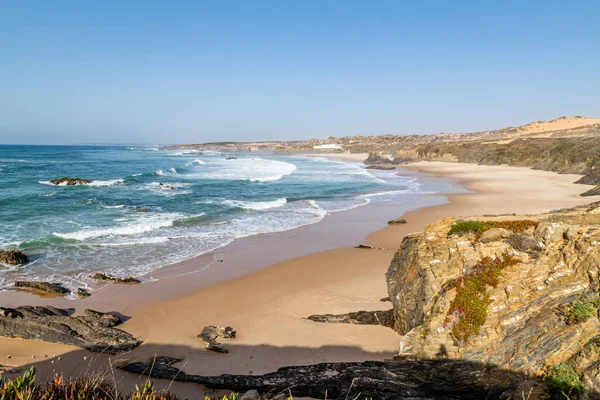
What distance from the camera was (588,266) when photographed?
5.34 meters

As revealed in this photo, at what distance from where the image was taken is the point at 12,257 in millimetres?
13078

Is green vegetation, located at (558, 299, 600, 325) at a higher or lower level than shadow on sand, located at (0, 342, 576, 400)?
higher

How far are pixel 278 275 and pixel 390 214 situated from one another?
12.0 meters

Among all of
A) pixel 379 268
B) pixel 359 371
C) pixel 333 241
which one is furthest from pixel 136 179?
pixel 359 371

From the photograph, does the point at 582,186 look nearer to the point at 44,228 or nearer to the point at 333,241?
the point at 333,241

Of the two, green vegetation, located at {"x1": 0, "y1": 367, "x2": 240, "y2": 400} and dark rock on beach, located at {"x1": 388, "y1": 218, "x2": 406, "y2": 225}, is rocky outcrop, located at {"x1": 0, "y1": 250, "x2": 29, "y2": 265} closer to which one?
green vegetation, located at {"x1": 0, "y1": 367, "x2": 240, "y2": 400}

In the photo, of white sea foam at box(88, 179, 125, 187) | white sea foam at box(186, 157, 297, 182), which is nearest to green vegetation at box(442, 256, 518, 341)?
white sea foam at box(88, 179, 125, 187)

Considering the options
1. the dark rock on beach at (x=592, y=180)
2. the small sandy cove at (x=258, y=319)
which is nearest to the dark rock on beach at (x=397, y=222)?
the small sandy cove at (x=258, y=319)

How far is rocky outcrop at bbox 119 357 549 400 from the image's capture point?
189 inches

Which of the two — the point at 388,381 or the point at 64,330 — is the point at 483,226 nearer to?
the point at 388,381

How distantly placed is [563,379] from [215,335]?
6.35m

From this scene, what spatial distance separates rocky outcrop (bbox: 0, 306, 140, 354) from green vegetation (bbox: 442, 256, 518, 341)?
6438 mm

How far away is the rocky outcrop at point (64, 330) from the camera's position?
7.80m

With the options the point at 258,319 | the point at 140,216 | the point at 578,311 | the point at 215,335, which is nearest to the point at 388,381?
the point at 578,311
